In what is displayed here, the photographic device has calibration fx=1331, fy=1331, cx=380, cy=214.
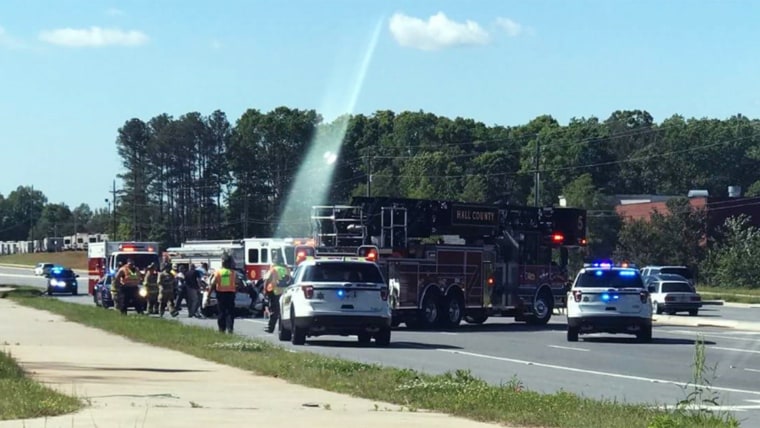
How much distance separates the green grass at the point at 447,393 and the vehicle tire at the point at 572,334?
906 centimetres

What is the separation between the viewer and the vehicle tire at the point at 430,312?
34.6 m

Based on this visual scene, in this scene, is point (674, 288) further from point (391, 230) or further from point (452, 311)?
point (391, 230)

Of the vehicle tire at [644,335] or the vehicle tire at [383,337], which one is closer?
the vehicle tire at [383,337]

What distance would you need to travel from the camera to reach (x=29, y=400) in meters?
13.7

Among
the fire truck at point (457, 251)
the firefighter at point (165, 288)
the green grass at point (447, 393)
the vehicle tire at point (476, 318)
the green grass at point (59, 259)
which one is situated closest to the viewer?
the green grass at point (447, 393)

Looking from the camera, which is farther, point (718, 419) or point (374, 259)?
point (374, 259)

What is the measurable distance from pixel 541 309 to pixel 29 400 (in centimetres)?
2569

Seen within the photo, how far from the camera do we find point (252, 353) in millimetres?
21891

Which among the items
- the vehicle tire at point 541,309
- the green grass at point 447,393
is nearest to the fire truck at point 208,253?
the vehicle tire at point 541,309

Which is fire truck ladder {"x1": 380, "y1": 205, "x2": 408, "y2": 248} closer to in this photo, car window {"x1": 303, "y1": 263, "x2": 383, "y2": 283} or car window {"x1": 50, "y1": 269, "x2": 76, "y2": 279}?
car window {"x1": 303, "y1": 263, "x2": 383, "y2": 283}

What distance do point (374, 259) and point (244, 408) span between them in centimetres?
1964

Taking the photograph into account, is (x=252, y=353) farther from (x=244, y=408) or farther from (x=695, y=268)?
(x=695, y=268)

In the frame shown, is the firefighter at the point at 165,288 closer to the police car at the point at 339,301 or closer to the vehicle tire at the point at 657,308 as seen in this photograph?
the police car at the point at 339,301

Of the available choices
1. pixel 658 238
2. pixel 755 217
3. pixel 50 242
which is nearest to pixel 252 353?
pixel 658 238
